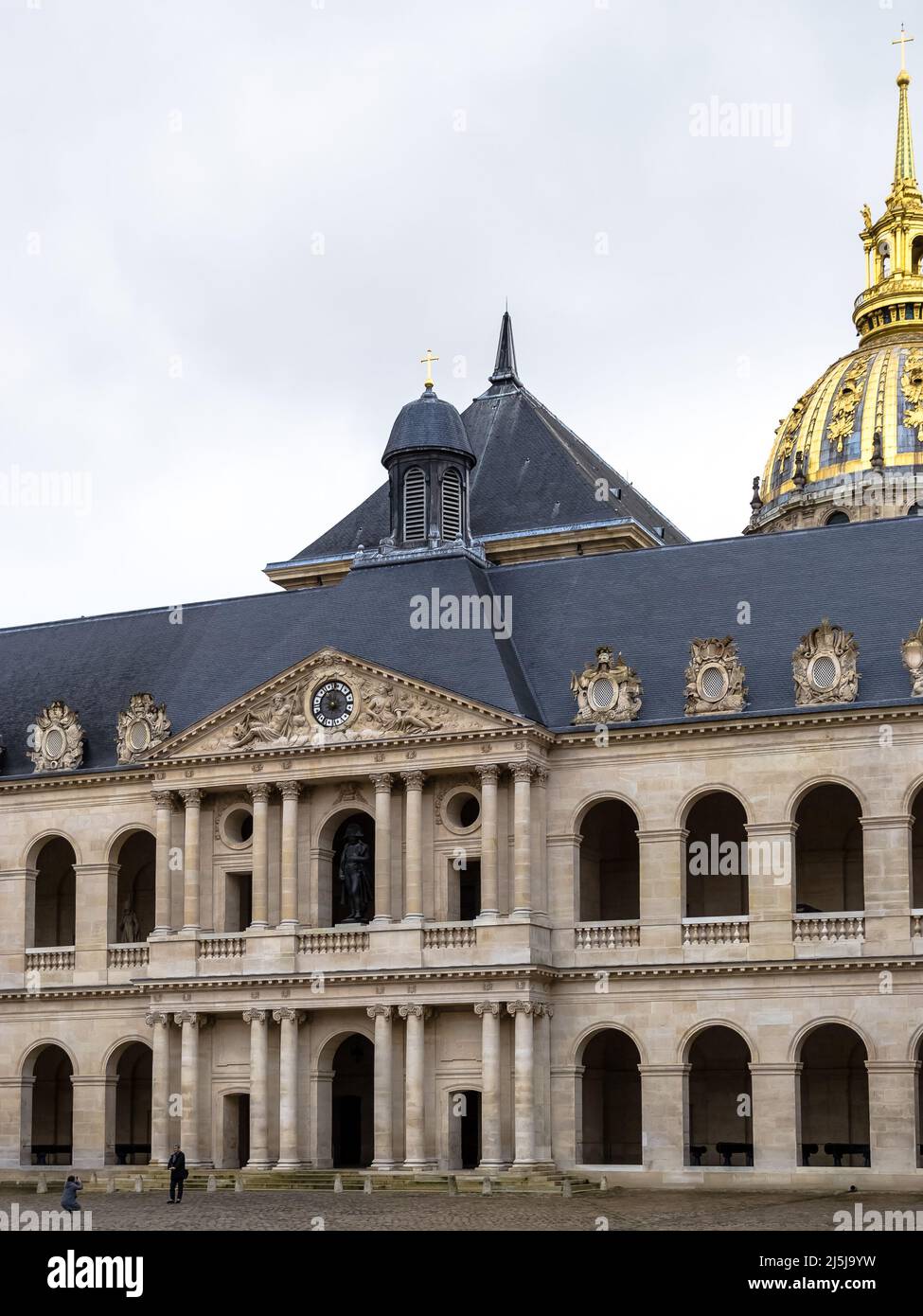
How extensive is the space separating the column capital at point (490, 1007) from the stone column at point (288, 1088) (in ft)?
19.6

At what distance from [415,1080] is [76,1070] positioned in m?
13.5

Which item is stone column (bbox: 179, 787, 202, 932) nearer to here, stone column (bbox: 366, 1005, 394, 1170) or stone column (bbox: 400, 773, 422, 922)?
stone column (bbox: 366, 1005, 394, 1170)

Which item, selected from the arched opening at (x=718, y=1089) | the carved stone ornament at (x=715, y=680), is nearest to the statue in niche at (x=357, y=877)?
the arched opening at (x=718, y=1089)

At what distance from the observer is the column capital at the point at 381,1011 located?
62.9 metres

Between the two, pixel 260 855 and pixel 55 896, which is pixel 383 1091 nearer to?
pixel 260 855

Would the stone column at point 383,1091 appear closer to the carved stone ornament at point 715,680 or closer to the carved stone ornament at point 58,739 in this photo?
the carved stone ornament at point 715,680

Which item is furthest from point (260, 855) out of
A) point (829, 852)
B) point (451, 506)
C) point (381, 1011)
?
point (829, 852)

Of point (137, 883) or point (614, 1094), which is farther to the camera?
point (137, 883)

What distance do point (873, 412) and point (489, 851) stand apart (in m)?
83.7

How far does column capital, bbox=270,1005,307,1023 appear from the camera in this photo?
210 feet

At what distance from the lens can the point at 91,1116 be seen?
226 feet
